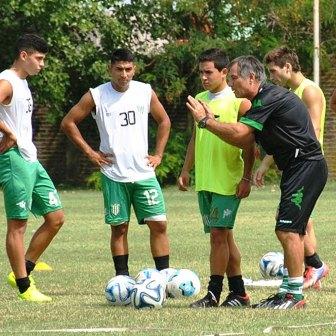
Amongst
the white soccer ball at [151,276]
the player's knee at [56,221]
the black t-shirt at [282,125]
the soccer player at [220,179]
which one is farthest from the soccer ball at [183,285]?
the black t-shirt at [282,125]

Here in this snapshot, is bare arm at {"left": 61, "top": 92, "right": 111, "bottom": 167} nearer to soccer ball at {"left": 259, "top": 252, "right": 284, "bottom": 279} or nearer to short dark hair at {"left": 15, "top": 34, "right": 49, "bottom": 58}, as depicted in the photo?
short dark hair at {"left": 15, "top": 34, "right": 49, "bottom": 58}

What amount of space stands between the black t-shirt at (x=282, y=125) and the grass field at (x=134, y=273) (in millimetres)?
1220

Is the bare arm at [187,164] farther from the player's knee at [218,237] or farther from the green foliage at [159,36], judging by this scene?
the green foliage at [159,36]

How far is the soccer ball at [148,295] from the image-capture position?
10.3 meters

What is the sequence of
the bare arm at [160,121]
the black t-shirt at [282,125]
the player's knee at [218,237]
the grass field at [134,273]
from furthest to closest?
the bare arm at [160,121] → the player's knee at [218,237] → the black t-shirt at [282,125] → the grass field at [134,273]

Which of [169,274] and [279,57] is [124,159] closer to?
[169,274]

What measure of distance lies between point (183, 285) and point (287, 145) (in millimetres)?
1737

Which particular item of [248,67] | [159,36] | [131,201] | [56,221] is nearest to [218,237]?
[248,67]

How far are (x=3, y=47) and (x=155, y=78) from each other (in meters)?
4.18

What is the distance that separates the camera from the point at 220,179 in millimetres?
10359

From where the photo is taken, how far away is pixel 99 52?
3525 centimetres

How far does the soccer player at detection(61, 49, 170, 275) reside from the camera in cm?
1157

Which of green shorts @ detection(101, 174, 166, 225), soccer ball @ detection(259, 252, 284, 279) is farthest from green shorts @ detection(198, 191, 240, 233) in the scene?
soccer ball @ detection(259, 252, 284, 279)

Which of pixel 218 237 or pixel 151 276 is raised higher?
pixel 218 237
